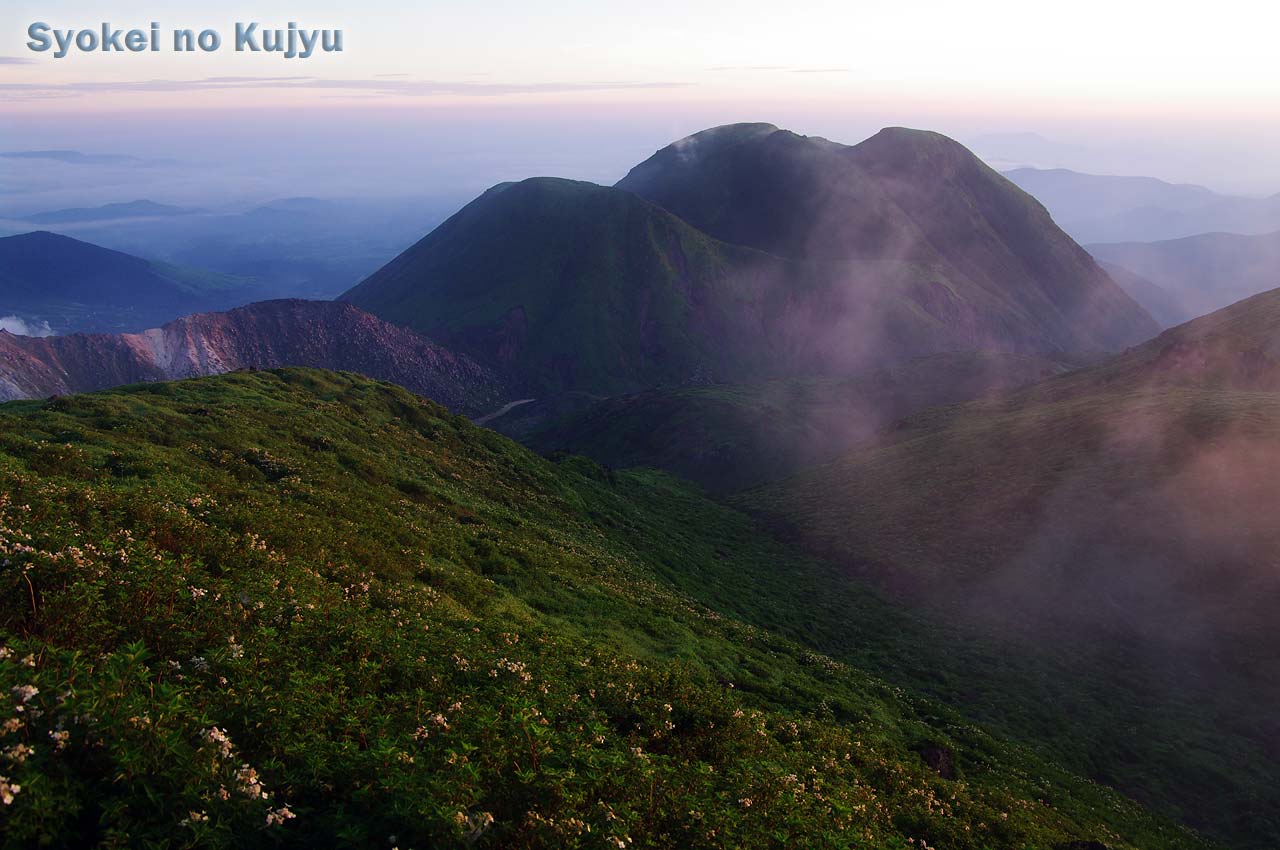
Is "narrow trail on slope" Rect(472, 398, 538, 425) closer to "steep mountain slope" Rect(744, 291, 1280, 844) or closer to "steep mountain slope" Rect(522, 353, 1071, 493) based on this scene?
"steep mountain slope" Rect(522, 353, 1071, 493)

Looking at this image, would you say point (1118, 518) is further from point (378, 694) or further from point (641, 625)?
point (378, 694)

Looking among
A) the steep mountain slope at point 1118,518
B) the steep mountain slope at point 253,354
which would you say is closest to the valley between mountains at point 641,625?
the steep mountain slope at point 1118,518

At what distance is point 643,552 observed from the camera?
150 feet

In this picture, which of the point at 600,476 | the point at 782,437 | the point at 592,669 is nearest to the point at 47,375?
the point at 600,476

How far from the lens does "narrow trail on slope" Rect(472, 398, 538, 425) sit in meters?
146

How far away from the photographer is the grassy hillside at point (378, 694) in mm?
7074

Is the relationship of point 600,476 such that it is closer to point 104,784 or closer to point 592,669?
point 592,669

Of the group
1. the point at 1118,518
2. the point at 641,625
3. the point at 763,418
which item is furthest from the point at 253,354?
the point at 1118,518

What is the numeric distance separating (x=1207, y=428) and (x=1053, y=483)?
11.6 m

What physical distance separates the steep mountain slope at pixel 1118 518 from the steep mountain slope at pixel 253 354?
328 feet

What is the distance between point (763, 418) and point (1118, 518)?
216 ft

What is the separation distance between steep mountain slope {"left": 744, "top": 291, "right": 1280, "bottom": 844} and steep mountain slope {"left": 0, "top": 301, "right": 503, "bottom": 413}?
100123 millimetres

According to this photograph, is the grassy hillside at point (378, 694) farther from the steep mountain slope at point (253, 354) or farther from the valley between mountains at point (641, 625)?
the steep mountain slope at point (253, 354)

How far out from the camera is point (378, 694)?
10.8 metres
